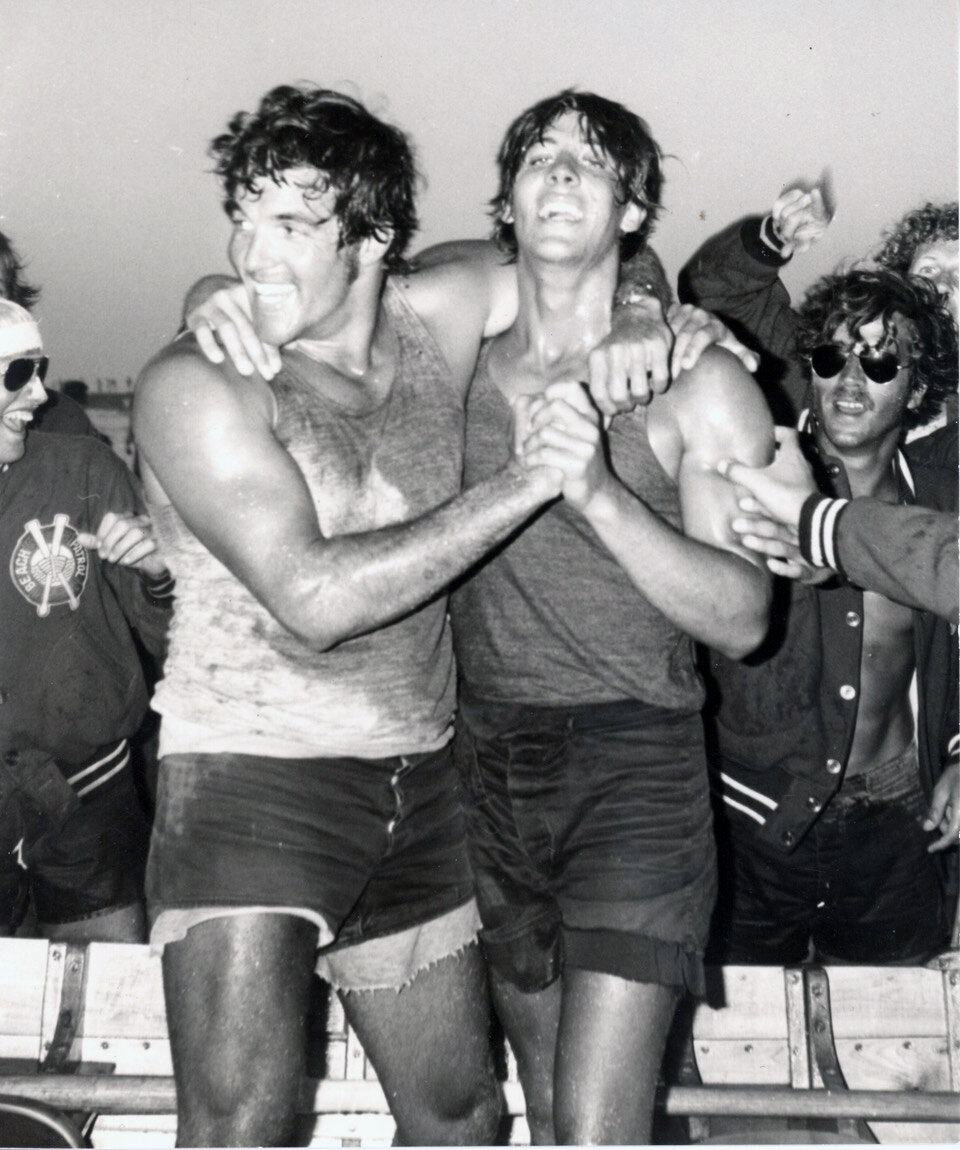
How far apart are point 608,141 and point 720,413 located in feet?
2.05

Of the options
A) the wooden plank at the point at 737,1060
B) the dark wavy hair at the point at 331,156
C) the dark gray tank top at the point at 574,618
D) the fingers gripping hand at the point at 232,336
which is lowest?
the wooden plank at the point at 737,1060

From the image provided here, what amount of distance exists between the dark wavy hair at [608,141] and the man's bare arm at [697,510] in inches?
16.1

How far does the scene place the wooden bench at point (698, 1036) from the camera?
2.93 metres

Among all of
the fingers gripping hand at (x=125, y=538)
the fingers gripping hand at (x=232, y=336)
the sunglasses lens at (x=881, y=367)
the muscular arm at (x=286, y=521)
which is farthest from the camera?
the sunglasses lens at (x=881, y=367)

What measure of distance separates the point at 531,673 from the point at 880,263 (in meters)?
2.37

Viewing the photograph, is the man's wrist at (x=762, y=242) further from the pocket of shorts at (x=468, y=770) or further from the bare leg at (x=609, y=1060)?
the bare leg at (x=609, y=1060)

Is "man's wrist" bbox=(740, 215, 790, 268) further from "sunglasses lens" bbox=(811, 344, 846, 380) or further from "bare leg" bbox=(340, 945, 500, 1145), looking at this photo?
A: "bare leg" bbox=(340, 945, 500, 1145)

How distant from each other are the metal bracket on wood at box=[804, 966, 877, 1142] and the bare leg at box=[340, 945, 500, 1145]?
1.00 metres

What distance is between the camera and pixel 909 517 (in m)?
2.38

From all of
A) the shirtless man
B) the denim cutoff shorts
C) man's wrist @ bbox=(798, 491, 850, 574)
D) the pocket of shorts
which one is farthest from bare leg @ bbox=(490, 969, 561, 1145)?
man's wrist @ bbox=(798, 491, 850, 574)

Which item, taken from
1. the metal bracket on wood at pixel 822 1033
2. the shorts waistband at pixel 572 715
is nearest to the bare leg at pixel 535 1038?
the shorts waistband at pixel 572 715

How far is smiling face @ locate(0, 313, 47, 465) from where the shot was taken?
3.28 metres

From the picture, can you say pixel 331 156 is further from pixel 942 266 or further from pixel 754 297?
pixel 942 266

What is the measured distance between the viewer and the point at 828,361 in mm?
3447
